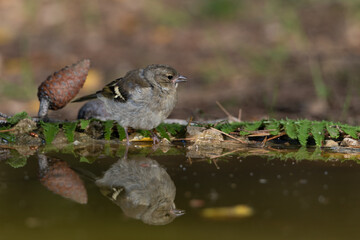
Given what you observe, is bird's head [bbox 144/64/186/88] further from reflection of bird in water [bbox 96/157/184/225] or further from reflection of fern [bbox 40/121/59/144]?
reflection of bird in water [bbox 96/157/184/225]

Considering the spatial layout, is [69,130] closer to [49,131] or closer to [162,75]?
[49,131]

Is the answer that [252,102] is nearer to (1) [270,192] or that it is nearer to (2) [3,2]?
(1) [270,192]

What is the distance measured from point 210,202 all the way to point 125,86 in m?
2.37

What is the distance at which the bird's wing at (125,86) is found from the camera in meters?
4.75

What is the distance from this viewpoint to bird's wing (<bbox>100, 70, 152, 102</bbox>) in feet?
15.6

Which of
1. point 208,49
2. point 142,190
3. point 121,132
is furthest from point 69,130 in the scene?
point 208,49

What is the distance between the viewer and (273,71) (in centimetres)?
836

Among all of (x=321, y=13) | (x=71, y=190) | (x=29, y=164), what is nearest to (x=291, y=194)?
(x=71, y=190)

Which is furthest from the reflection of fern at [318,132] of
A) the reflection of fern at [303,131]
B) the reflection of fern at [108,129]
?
the reflection of fern at [108,129]

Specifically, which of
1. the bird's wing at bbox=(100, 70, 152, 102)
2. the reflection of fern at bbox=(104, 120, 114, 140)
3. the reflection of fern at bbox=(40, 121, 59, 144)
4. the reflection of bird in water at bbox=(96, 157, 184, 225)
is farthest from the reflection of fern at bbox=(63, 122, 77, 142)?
the reflection of bird in water at bbox=(96, 157, 184, 225)

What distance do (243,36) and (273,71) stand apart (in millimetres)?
2128

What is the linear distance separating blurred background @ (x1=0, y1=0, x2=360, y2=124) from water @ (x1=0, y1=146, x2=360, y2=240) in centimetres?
264

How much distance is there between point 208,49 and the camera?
10031mm

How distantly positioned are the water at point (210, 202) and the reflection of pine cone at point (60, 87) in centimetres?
126
